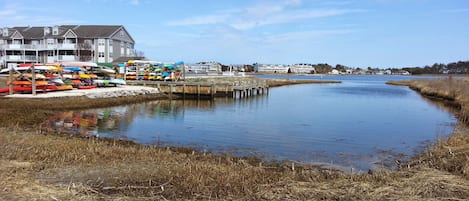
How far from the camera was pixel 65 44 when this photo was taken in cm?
6075

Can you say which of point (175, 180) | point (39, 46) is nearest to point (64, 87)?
point (175, 180)

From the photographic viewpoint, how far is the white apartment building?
59.8 metres

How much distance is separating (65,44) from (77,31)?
279cm

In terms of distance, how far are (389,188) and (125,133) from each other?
496 inches

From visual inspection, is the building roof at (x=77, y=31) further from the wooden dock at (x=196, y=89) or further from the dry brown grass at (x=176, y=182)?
the dry brown grass at (x=176, y=182)

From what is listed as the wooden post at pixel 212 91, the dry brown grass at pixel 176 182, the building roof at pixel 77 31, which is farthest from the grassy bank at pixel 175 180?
the building roof at pixel 77 31

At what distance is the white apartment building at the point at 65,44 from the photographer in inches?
2355

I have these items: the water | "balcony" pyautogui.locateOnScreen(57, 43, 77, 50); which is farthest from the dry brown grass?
"balcony" pyautogui.locateOnScreen(57, 43, 77, 50)

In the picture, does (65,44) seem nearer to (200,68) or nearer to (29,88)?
(200,68)

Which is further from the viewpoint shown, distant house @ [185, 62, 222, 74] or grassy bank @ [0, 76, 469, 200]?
distant house @ [185, 62, 222, 74]

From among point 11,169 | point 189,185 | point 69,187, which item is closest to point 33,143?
point 11,169

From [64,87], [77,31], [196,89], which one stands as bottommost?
[196,89]

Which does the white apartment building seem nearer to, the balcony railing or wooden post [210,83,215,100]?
the balcony railing

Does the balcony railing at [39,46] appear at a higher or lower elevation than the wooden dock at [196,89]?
higher
